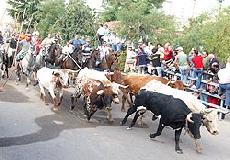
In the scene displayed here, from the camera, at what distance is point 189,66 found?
19.3 meters

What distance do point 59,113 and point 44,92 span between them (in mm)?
2133

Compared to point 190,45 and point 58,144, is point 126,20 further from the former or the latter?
point 58,144

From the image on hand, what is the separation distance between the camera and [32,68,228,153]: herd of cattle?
1220 centimetres

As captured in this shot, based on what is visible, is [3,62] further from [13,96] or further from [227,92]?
[227,92]

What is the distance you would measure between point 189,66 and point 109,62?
13.3ft

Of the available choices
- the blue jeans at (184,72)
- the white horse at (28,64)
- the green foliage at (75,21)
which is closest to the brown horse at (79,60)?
the white horse at (28,64)

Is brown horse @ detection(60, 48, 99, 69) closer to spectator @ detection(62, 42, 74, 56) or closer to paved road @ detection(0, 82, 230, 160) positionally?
spectator @ detection(62, 42, 74, 56)

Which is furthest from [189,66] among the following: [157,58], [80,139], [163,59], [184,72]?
[80,139]

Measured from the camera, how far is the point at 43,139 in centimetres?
1223

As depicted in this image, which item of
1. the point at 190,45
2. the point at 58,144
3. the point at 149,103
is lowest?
the point at 58,144

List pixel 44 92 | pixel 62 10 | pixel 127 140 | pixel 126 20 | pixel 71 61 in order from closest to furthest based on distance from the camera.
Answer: pixel 127 140, pixel 44 92, pixel 71 61, pixel 126 20, pixel 62 10

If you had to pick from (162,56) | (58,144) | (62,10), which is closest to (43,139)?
(58,144)

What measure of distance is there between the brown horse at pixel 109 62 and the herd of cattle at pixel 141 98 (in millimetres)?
3767

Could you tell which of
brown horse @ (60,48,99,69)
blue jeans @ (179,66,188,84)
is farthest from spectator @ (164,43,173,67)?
brown horse @ (60,48,99,69)
